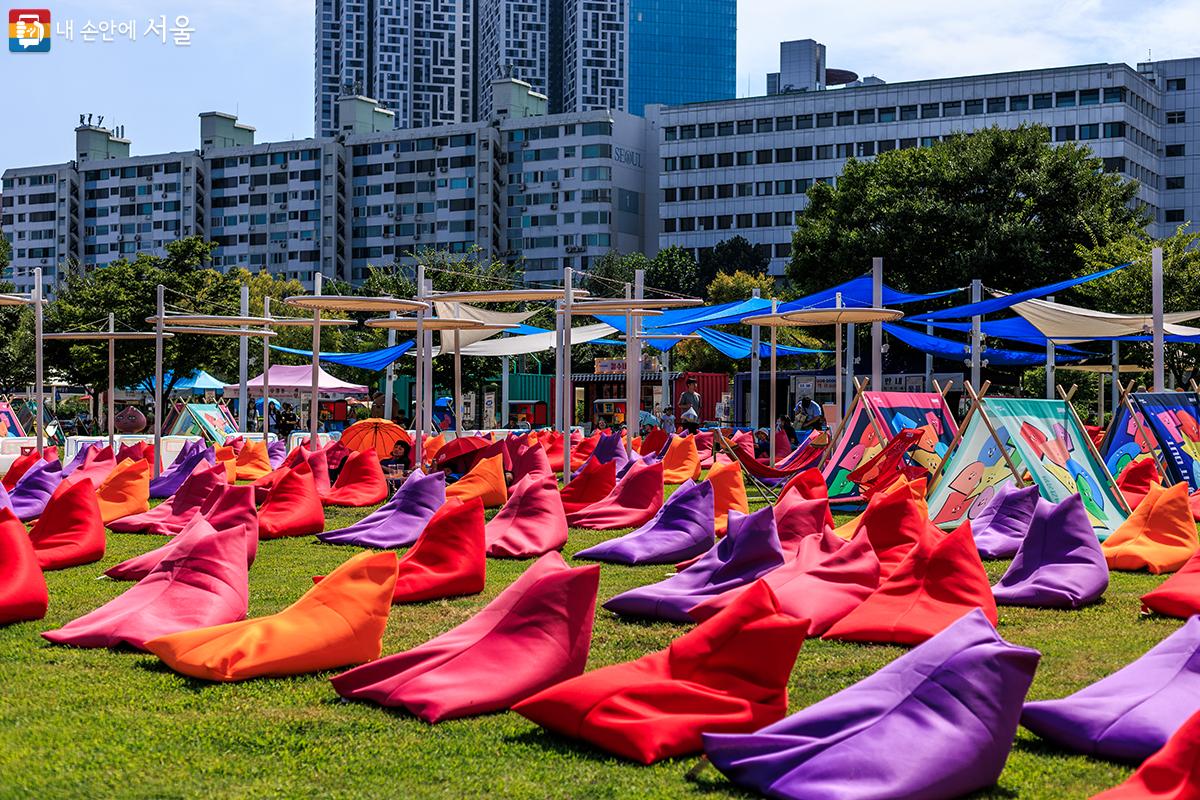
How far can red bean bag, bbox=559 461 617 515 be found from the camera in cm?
1256

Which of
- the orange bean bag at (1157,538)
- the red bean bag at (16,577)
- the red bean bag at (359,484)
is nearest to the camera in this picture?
the red bean bag at (16,577)

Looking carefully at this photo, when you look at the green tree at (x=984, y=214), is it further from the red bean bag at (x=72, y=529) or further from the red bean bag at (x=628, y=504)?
the red bean bag at (x=72, y=529)

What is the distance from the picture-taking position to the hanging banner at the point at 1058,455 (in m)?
10.8

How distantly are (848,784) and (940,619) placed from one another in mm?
2602

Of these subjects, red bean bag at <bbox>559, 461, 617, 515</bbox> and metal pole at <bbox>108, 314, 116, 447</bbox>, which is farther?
metal pole at <bbox>108, 314, 116, 447</bbox>

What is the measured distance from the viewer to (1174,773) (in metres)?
3.41

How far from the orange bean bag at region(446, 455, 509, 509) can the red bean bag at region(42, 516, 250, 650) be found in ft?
18.0

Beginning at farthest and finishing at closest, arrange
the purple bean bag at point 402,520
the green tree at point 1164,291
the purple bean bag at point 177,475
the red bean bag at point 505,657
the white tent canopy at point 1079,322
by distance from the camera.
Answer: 1. the green tree at point 1164,291
2. the white tent canopy at point 1079,322
3. the purple bean bag at point 177,475
4. the purple bean bag at point 402,520
5. the red bean bag at point 505,657

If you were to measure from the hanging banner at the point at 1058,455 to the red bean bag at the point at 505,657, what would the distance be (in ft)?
22.2

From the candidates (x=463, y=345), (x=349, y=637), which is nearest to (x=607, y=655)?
(x=349, y=637)

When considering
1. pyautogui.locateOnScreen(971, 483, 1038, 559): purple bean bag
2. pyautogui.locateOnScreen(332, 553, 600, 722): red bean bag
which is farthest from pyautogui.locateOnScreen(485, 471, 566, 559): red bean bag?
pyautogui.locateOnScreen(332, 553, 600, 722): red bean bag

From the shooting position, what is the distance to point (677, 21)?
18588cm

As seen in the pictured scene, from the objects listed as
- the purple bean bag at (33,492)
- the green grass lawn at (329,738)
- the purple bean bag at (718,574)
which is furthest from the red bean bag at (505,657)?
the purple bean bag at (33,492)

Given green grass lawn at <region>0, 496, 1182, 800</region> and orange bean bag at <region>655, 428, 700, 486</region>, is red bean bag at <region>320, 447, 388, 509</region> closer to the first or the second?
orange bean bag at <region>655, 428, 700, 486</region>
